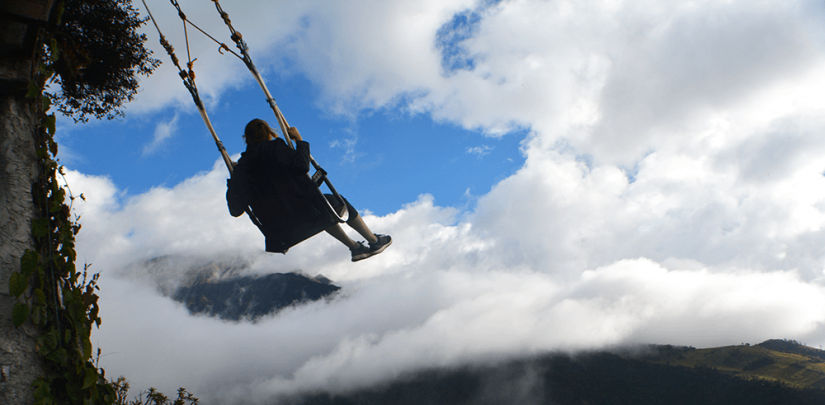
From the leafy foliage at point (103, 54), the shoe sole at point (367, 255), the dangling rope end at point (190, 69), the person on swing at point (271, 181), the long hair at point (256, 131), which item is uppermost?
the leafy foliage at point (103, 54)

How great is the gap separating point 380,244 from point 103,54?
5.64 metres

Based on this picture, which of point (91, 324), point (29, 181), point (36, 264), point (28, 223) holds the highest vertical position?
point (29, 181)

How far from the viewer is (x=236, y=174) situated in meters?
4.95

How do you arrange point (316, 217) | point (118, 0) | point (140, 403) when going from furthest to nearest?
1. point (118, 0)
2. point (140, 403)
3. point (316, 217)

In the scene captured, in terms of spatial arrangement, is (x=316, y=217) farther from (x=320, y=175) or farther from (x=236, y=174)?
(x=236, y=174)

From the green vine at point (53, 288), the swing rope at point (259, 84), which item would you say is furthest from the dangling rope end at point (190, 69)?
the green vine at point (53, 288)

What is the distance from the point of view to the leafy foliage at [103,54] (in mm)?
6902

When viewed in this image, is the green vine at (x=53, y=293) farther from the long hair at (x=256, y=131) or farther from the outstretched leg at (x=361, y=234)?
the outstretched leg at (x=361, y=234)

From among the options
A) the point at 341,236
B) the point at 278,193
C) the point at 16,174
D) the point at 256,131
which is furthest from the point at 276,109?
the point at 16,174

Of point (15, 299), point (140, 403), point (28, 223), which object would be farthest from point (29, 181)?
point (140, 403)

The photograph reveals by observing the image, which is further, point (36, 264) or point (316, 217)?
point (316, 217)

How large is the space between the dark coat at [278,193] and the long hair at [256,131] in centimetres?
9

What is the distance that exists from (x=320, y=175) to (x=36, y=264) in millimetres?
2695

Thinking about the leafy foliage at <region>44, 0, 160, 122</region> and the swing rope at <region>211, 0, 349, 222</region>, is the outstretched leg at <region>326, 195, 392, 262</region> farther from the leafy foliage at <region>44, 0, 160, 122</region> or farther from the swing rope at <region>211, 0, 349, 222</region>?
the leafy foliage at <region>44, 0, 160, 122</region>
